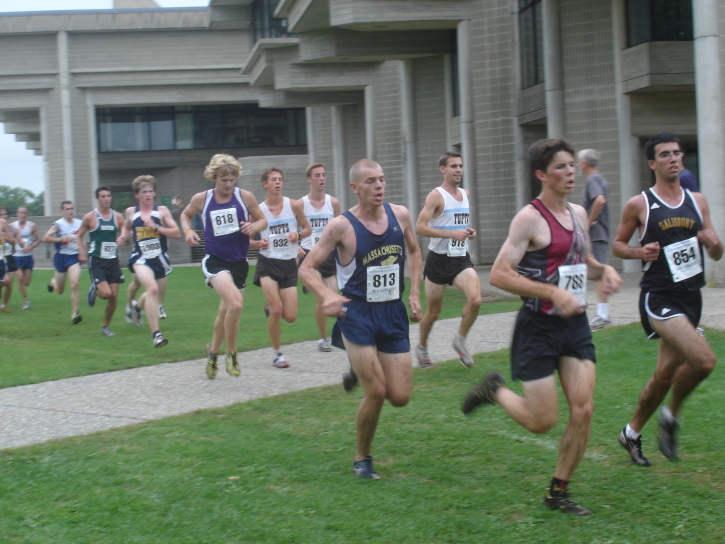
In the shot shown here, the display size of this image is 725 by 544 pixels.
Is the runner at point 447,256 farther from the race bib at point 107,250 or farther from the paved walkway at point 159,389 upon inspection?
the race bib at point 107,250

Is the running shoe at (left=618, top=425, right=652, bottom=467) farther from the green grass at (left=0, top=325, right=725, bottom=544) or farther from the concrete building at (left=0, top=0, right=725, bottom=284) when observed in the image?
the concrete building at (left=0, top=0, right=725, bottom=284)

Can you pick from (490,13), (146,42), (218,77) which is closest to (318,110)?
(218,77)

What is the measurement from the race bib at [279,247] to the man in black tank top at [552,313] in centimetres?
510

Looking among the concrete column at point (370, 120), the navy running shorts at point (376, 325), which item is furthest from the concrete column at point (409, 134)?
the navy running shorts at point (376, 325)

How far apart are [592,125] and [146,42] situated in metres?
29.3

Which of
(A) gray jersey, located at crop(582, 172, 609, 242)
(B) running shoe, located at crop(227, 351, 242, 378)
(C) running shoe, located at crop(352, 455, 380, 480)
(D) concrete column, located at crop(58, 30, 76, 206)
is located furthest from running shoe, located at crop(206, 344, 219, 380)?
(D) concrete column, located at crop(58, 30, 76, 206)

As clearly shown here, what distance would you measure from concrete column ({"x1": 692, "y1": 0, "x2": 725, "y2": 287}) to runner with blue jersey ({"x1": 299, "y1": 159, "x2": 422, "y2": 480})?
998 centimetres

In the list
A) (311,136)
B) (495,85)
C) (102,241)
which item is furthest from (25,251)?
(311,136)

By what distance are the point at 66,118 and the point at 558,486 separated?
41059 mm

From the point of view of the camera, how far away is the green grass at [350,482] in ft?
13.8

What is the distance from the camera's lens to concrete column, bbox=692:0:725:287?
1371 centimetres

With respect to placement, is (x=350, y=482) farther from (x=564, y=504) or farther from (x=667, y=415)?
(x=667, y=415)

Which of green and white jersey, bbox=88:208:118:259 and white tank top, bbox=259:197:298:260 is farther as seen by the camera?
green and white jersey, bbox=88:208:118:259

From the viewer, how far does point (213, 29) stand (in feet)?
139
